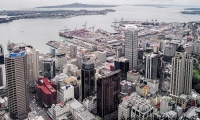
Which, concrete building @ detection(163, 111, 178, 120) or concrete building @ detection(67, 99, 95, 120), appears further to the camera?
concrete building @ detection(163, 111, 178, 120)

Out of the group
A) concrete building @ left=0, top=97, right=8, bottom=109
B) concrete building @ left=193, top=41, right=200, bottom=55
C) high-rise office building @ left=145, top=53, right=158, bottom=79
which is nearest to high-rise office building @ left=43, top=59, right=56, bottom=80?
concrete building @ left=0, top=97, right=8, bottom=109

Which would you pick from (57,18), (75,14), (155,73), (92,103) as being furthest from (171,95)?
(75,14)

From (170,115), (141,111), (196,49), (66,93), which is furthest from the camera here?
(196,49)

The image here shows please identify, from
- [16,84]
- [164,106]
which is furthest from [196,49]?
[16,84]

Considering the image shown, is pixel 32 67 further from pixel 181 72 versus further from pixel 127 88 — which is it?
pixel 181 72

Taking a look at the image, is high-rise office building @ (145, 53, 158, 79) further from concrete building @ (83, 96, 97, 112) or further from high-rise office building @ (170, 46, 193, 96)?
concrete building @ (83, 96, 97, 112)

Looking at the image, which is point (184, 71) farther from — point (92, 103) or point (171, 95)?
point (92, 103)
